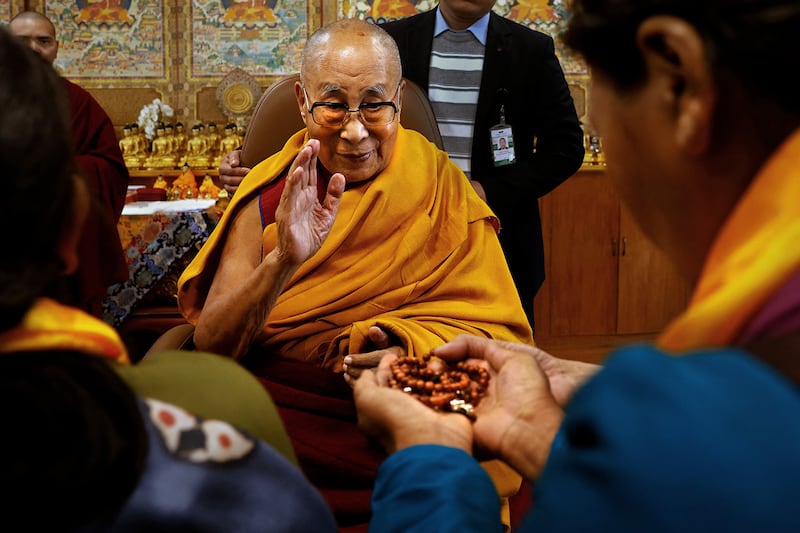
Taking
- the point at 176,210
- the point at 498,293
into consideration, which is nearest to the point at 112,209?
the point at 176,210

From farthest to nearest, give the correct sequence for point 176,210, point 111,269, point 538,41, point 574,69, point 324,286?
point 574,69 < point 176,210 < point 111,269 < point 538,41 < point 324,286

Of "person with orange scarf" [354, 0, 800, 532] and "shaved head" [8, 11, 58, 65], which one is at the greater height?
"person with orange scarf" [354, 0, 800, 532]

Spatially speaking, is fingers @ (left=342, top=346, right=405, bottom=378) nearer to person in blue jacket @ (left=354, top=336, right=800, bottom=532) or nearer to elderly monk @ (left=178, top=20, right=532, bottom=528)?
elderly monk @ (left=178, top=20, right=532, bottom=528)

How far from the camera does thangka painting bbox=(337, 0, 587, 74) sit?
668 cm

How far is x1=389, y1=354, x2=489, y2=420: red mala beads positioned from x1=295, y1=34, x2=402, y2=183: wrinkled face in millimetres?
760

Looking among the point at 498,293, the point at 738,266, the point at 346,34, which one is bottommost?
the point at 498,293

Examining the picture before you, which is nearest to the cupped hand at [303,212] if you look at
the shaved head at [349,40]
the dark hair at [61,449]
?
the shaved head at [349,40]

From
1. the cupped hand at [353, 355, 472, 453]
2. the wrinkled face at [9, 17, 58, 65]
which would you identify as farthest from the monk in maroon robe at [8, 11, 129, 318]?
the cupped hand at [353, 355, 472, 453]

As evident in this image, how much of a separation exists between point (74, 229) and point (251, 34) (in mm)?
6422

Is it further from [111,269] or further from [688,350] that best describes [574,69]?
[688,350]

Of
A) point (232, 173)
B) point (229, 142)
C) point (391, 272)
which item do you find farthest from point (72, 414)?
point (229, 142)

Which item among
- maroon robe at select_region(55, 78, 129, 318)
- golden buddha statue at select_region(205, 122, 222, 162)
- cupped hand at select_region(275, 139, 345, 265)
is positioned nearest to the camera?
cupped hand at select_region(275, 139, 345, 265)

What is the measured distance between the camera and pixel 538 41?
301 centimetres

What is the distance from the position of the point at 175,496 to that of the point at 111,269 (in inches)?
118
